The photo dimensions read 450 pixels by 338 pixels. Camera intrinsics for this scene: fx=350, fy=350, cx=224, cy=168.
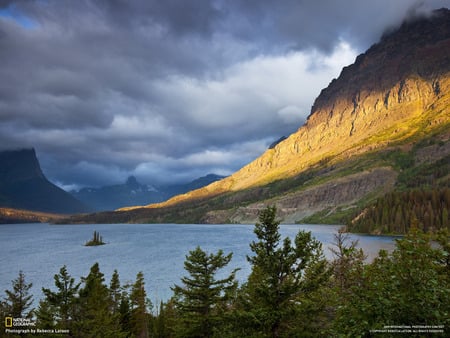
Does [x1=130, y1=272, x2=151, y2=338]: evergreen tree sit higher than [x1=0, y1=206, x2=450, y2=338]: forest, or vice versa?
[x1=0, y1=206, x2=450, y2=338]: forest

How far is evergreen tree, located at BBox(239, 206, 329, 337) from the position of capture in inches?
810

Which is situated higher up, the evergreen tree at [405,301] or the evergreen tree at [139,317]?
the evergreen tree at [405,301]

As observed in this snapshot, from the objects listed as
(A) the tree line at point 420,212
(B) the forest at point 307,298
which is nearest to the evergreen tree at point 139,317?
(B) the forest at point 307,298

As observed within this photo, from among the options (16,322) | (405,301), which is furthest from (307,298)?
(16,322)

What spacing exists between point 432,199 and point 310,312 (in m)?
197

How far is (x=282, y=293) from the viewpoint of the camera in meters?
21.3

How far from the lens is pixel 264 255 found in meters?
22.0

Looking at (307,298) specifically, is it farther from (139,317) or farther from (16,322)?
(139,317)

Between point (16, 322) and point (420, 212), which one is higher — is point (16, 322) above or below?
below

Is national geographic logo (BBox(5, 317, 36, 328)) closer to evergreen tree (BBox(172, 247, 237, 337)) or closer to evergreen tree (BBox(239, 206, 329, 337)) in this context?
evergreen tree (BBox(172, 247, 237, 337))

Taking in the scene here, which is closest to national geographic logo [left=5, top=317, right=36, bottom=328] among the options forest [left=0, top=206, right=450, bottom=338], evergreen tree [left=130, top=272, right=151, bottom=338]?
forest [left=0, top=206, right=450, bottom=338]

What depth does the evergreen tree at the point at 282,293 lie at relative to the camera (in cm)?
2058

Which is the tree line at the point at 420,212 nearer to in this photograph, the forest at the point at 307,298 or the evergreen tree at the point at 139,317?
the evergreen tree at the point at 139,317

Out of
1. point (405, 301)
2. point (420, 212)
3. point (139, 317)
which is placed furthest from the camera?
point (420, 212)
